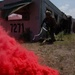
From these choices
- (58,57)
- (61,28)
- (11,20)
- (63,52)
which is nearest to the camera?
(58,57)

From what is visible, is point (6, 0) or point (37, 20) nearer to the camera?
point (37, 20)

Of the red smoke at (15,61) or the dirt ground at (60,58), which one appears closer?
the red smoke at (15,61)

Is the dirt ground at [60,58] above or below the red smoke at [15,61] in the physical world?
below

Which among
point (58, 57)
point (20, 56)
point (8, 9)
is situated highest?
point (8, 9)

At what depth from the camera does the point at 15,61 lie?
3943 mm

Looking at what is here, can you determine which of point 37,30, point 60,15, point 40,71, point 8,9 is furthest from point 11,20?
point 40,71

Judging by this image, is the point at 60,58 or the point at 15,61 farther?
the point at 60,58

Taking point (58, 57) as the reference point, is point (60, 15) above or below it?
above

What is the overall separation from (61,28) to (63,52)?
858 centimetres

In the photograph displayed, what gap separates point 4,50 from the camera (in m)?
4.08

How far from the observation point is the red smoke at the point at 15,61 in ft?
12.5

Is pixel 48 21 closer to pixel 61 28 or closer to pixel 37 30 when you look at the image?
pixel 37 30

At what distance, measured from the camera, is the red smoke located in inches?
150

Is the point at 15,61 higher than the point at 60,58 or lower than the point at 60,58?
higher
